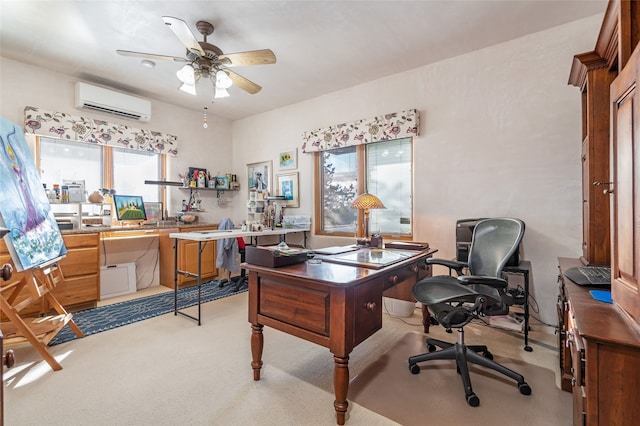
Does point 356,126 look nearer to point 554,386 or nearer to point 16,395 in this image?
point 554,386

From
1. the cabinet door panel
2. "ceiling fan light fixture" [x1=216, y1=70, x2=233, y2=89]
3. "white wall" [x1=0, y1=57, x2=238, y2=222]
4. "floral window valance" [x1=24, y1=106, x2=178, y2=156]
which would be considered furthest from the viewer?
"floral window valance" [x1=24, y1=106, x2=178, y2=156]

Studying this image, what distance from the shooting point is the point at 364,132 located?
367 centimetres

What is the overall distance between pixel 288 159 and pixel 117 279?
2.80 meters

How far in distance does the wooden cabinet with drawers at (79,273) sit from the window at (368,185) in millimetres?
2684

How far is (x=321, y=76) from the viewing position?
11.6 ft

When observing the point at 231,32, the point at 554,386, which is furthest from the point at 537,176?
the point at 231,32

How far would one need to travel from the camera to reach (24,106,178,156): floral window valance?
10.6 feet

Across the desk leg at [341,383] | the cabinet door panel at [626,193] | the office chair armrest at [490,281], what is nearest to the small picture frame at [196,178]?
the desk leg at [341,383]

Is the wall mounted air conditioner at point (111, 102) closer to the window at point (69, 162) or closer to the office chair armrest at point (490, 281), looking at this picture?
the window at point (69, 162)

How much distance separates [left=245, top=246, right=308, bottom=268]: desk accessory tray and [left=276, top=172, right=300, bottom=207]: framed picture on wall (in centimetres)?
262

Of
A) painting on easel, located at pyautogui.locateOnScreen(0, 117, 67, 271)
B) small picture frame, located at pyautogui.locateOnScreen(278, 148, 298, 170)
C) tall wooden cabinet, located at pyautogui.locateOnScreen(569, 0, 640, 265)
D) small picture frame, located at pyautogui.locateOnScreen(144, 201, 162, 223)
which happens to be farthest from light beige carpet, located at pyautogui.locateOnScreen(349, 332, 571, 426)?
small picture frame, located at pyautogui.locateOnScreen(144, 201, 162, 223)

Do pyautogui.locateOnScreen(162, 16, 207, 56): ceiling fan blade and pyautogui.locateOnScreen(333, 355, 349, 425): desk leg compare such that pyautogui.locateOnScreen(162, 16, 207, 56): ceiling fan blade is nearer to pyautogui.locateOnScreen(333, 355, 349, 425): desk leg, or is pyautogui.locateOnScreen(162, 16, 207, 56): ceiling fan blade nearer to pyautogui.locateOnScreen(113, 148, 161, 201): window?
pyautogui.locateOnScreen(333, 355, 349, 425): desk leg

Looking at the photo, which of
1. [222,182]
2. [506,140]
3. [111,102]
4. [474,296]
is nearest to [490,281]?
[474,296]

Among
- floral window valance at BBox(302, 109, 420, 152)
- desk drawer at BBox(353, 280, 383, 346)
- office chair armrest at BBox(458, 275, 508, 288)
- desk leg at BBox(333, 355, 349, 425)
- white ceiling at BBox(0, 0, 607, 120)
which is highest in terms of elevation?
white ceiling at BBox(0, 0, 607, 120)
